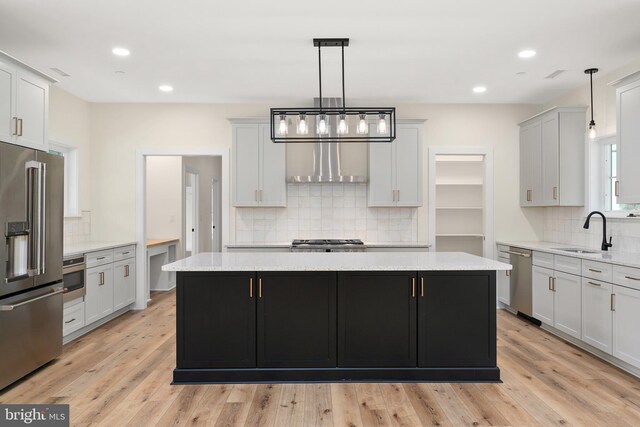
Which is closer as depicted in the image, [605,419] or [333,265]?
[605,419]

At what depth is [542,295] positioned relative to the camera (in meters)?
4.66

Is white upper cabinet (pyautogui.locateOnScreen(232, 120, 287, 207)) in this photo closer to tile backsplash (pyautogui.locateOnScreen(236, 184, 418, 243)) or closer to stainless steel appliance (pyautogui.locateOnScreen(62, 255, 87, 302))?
tile backsplash (pyautogui.locateOnScreen(236, 184, 418, 243))

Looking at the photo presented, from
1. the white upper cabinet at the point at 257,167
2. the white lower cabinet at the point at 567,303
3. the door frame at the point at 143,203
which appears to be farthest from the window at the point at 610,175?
the door frame at the point at 143,203

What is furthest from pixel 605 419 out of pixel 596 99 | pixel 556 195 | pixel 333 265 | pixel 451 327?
pixel 596 99

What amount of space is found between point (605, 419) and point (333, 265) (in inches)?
75.6

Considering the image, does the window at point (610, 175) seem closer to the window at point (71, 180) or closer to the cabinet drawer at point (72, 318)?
the cabinet drawer at point (72, 318)

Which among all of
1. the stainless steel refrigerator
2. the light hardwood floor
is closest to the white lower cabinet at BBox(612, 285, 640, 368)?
the light hardwood floor

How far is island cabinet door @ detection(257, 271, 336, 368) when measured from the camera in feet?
10.7

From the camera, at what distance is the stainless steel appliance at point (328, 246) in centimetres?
521

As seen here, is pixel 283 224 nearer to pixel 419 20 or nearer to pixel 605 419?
pixel 419 20

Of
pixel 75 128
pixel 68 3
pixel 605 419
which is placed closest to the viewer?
pixel 605 419

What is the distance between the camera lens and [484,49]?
12.9ft

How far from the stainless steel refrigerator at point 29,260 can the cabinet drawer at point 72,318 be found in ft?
1.55

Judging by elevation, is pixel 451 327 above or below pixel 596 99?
below
